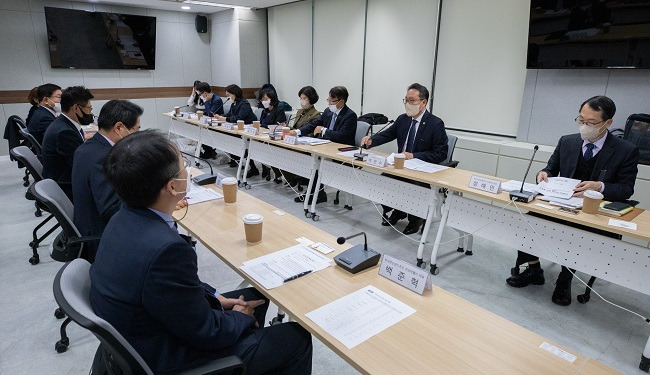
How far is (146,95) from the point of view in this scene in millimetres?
7617

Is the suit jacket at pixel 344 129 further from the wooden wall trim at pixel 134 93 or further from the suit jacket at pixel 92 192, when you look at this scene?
the wooden wall trim at pixel 134 93

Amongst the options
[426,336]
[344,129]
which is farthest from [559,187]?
[344,129]

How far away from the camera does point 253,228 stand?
1652mm

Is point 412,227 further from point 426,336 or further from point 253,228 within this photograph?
point 426,336

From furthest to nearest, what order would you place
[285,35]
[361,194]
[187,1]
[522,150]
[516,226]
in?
[285,35] < [187,1] < [522,150] < [361,194] < [516,226]

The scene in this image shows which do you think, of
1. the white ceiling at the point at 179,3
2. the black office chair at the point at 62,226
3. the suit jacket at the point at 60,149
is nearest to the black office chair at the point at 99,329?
the black office chair at the point at 62,226

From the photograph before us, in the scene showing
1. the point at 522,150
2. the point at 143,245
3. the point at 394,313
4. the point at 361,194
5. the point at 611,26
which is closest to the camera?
the point at 143,245

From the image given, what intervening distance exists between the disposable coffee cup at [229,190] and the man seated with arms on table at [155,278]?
3.22 feet

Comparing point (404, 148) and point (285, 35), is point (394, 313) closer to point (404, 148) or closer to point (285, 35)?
point (404, 148)

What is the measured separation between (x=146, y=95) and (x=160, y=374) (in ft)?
25.3

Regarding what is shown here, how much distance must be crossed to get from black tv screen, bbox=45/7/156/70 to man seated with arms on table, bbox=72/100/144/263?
19.5 ft

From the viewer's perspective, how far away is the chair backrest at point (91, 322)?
Answer: 874 millimetres

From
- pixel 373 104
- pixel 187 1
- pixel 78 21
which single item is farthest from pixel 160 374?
pixel 78 21

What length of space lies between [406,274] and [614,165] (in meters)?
1.93
